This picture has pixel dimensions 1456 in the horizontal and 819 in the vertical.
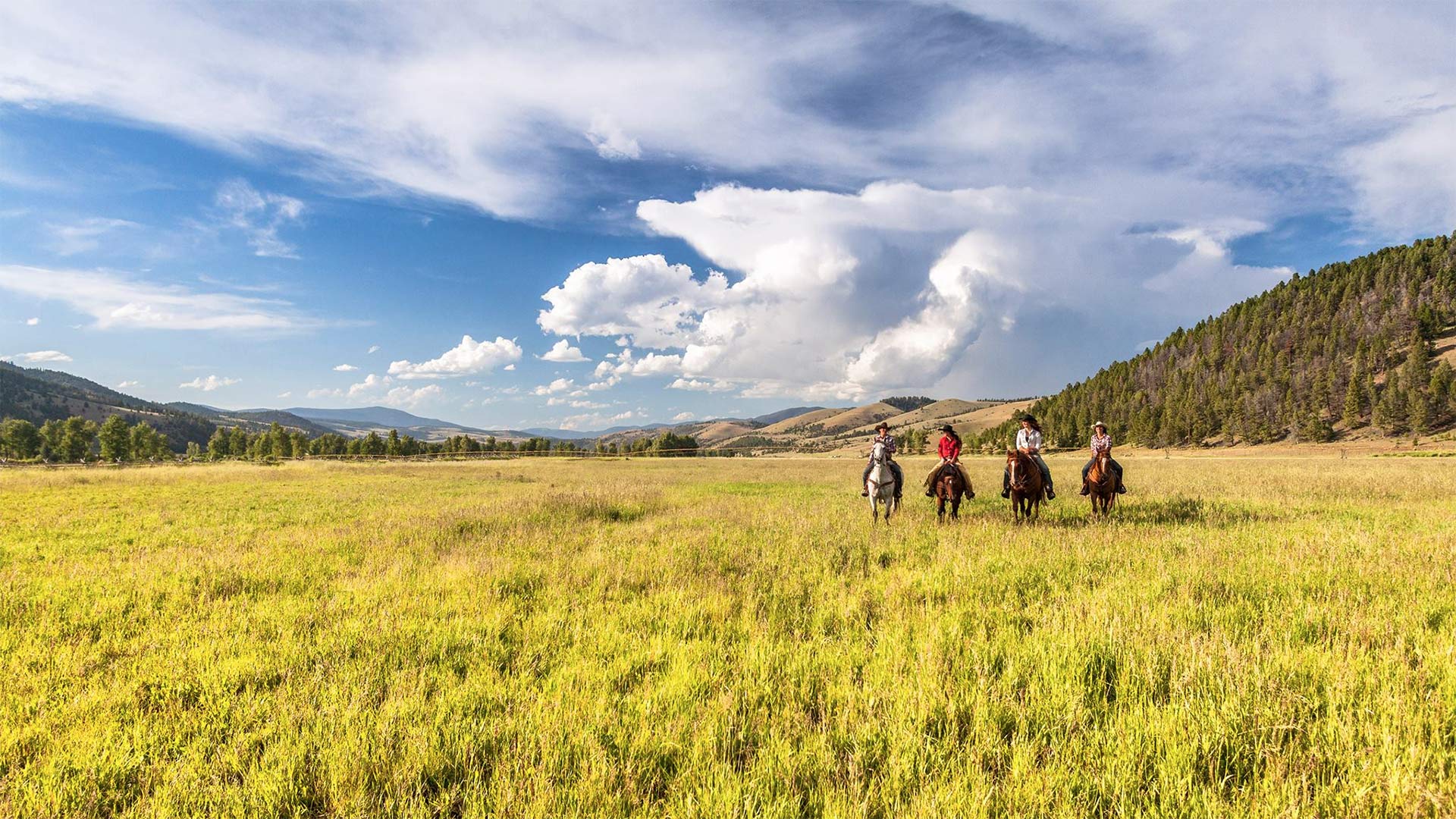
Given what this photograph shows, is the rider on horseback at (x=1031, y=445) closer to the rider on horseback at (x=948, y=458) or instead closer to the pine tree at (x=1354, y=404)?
the rider on horseback at (x=948, y=458)

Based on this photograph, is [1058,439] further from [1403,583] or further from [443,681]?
[443,681]

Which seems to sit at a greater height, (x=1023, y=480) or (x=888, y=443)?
(x=888, y=443)

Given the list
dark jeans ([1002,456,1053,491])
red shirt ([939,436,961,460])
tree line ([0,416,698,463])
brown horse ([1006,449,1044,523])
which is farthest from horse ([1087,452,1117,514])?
tree line ([0,416,698,463])

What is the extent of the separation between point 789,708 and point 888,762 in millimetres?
921

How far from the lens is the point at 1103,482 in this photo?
14742 millimetres

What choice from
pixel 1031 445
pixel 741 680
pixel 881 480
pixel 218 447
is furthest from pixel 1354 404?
pixel 218 447

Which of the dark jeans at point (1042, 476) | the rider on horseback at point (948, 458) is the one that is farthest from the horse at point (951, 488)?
the dark jeans at point (1042, 476)

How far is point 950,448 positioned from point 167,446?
162 metres

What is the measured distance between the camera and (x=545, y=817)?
A: 312 centimetres

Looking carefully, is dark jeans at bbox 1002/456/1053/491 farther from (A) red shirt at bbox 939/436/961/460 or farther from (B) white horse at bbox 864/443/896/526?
(B) white horse at bbox 864/443/896/526

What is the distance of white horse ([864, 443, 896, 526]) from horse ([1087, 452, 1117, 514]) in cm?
544

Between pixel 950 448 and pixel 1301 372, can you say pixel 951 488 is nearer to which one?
pixel 950 448

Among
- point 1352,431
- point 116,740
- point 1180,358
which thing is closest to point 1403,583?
point 116,740

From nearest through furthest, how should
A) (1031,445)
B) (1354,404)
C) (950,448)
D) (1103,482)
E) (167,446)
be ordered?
(1103,482) → (1031,445) → (950,448) → (1354,404) → (167,446)
